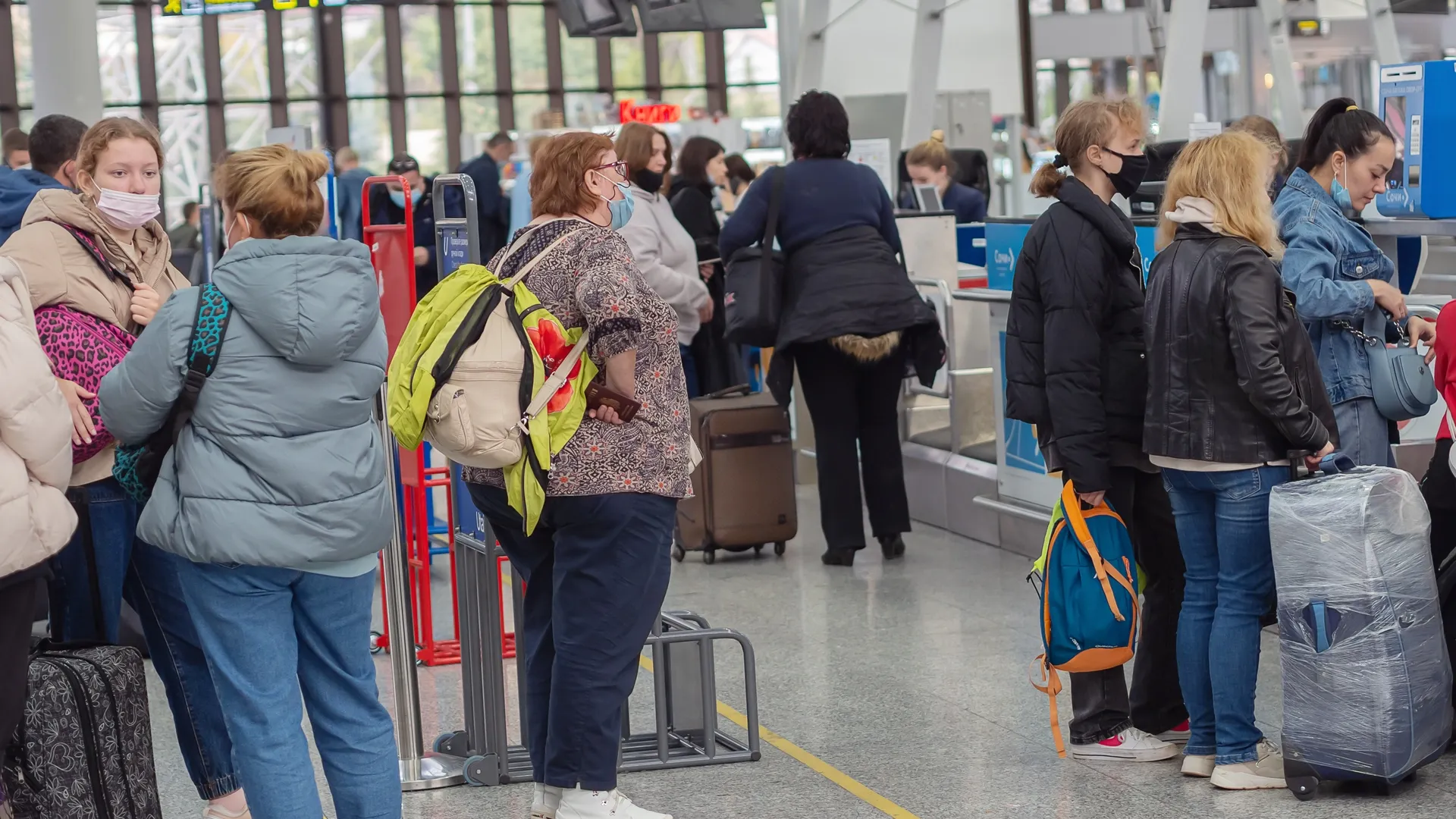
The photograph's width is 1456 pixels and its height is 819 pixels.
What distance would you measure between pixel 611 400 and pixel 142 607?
1140 millimetres

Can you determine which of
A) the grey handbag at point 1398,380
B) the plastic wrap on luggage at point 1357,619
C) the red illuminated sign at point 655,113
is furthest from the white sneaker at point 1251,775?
the red illuminated sign at point 655,113

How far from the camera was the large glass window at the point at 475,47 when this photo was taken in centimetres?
2986

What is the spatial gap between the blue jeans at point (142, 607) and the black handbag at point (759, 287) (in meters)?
3.36

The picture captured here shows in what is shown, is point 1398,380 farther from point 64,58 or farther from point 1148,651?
point 64,58

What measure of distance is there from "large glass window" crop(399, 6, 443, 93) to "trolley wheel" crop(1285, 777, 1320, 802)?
27356 mm

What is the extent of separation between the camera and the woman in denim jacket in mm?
4266

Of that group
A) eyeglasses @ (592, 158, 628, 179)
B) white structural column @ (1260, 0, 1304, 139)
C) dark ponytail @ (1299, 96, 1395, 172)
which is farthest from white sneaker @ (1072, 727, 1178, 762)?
white structural column @ (1260, 0, 1304, 139)

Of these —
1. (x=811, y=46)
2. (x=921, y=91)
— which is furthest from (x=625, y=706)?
(x=921, y=91)

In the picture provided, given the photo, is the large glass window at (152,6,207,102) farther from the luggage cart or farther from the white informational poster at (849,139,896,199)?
the luggage cart

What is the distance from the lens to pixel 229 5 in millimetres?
Answer: 12578

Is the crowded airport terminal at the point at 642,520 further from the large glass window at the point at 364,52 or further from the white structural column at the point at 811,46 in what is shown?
the large glass window at the point at 364,52

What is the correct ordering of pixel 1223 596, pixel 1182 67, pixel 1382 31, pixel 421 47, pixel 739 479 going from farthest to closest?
pixel 421 47, pixel 1382 31, pixel 1182 67, pixel 739 479, pixel 1223 596

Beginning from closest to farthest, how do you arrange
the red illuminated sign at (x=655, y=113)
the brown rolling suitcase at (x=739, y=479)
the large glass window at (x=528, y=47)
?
1. the brown rolling suitcase at (x=739, y=479)
2. the red illuminated sign at (x=655, y=113)
3. the large glass window at (x=528, y=47)

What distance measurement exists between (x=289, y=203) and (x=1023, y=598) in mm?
3789
